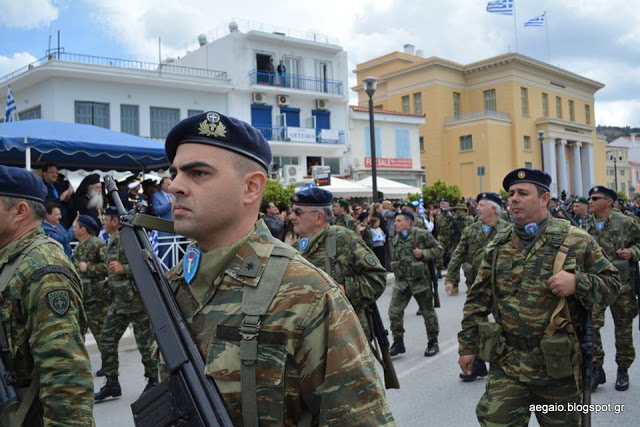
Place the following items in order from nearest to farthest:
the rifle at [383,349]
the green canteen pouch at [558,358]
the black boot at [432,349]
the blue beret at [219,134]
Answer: the blue beret at [219,134] < the green canteen pouch at [558,358] < the rifle at [383,349] < the black boot at [432,349]

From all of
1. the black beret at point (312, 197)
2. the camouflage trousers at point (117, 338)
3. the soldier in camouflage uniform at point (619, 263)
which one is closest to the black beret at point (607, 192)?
the soldier in camouflage uniform at point (619, 263)

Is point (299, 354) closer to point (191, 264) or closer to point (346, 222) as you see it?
point (191, 264)

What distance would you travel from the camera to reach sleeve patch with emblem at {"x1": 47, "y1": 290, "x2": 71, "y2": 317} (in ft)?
7.75

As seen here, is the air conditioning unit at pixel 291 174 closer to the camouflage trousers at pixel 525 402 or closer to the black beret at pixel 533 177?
the black beret at pixel 533 177

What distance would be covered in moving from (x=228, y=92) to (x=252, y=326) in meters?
28.9

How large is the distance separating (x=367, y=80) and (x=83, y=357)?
12274mm

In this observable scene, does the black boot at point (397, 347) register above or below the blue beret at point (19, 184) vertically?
below

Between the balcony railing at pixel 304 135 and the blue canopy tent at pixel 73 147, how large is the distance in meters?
17.8

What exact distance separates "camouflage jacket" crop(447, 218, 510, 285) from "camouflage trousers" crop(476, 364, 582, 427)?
3.52 meters

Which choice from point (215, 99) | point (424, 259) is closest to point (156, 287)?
point (424, 259)

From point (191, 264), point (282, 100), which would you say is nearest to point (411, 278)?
point (191, 264)

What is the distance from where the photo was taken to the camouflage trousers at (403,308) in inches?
277

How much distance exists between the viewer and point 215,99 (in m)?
28.8

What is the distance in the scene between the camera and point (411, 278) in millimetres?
7406
